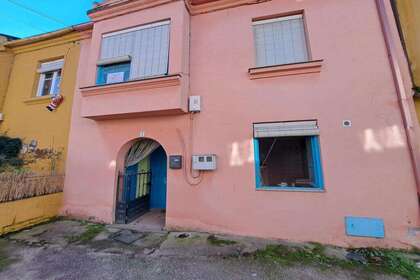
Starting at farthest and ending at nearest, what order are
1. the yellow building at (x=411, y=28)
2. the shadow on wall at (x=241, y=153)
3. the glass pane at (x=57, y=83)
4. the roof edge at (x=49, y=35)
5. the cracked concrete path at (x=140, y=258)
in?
1. the glass pane at (x=57, y=83)
2. the roof edge at (x=49, y=35)
3. the shadow on wall at (x=241, y=153)
4. the yellow building at (x=411, y=28)
5. the cracked concrete path at (x=140, y=258)

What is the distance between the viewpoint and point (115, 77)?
5008mm

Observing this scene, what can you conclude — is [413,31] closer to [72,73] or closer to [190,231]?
[190,231]

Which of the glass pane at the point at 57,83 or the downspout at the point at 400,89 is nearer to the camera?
the downspout at the point at 400,89

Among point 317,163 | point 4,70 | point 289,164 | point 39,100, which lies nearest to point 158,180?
A: point 289,164

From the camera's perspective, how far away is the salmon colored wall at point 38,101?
568 cm

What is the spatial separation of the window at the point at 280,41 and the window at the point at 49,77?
265 inches

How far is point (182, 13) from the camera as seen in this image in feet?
15.1

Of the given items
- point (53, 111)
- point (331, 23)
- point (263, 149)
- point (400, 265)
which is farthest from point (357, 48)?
point (53, 111)

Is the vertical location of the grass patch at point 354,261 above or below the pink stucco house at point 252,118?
below

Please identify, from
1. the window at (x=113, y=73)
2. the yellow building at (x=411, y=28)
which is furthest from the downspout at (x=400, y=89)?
the window at (x=113, y=73)

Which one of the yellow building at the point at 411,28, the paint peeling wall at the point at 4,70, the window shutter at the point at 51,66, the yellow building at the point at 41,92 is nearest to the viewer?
the yellow building at the point at 411,28

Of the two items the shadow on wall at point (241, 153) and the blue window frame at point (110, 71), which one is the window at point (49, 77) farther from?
the shadow on wall at point (241, 153)

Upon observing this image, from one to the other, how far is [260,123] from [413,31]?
4149mm

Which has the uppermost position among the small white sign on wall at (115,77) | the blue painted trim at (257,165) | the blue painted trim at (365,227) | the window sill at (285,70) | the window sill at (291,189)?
the small white sign on wall at (115,77)
